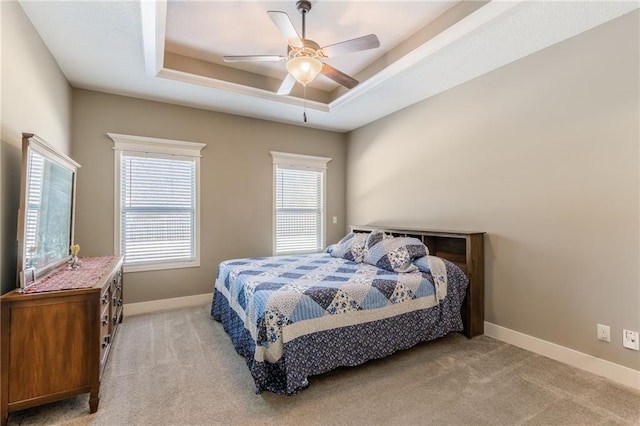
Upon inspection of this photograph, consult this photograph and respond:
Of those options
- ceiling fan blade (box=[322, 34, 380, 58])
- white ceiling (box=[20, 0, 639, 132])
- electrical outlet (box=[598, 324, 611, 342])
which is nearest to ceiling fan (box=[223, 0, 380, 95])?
ceiling fan blade (box=[322, 34, 380, 58])

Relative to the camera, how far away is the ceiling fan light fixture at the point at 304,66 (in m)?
2.45

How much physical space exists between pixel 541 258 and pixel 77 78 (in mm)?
5108

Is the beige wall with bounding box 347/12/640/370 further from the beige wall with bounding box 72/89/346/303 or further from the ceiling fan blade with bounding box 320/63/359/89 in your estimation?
the beige wall with bounding box 72/89/346/303

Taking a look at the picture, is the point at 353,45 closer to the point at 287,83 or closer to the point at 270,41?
the point at 287,83

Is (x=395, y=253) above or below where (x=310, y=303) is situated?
above

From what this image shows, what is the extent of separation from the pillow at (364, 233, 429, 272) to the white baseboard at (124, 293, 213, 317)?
2381 millimetres

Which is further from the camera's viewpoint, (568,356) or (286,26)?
(568,356)

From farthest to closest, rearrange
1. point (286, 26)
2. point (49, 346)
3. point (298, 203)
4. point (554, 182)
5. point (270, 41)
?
point (298, 203)
point (270, 41)
point (554, 182)
point (286, 26)
point (49, 346)

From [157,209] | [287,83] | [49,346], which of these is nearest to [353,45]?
[287,83]

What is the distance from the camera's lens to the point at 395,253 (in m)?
3.06

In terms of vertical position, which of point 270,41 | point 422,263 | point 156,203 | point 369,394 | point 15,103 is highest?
point 270,41

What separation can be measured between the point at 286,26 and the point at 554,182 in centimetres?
261

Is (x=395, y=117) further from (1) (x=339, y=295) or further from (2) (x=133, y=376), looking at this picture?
(2) (x=133, y=376)

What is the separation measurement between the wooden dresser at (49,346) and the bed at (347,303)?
3.29 feet
